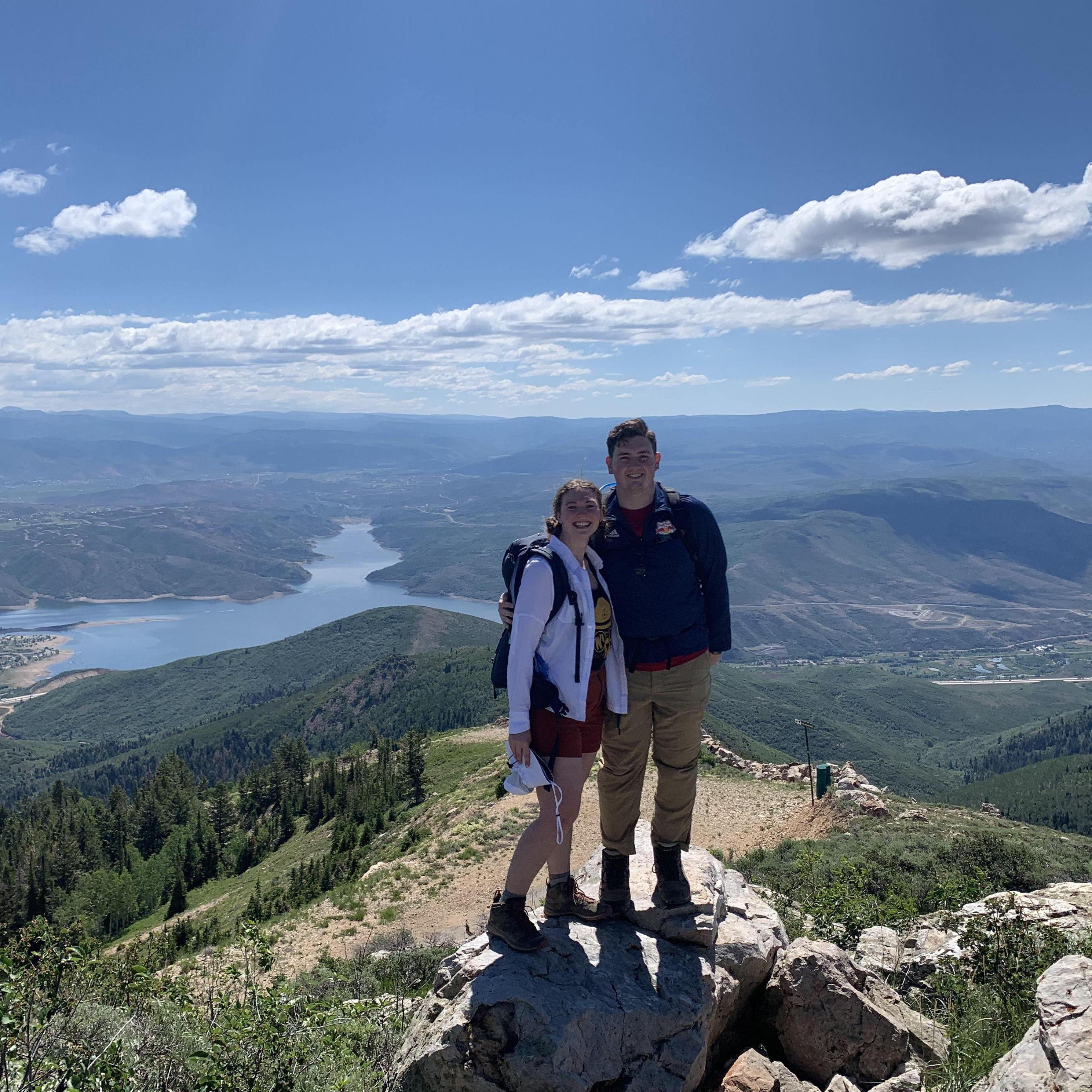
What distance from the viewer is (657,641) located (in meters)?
5.07

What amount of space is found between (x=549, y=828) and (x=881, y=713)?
165 metres

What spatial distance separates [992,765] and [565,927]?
131306 mm

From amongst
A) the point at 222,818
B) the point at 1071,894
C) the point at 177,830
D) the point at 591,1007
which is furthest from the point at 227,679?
the point at 591,1007

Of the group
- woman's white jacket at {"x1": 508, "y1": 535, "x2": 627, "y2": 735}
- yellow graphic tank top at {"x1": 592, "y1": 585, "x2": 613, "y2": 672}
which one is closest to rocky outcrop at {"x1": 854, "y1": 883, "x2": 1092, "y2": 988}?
yellow graphic tank top at {"x1": 592, "y1": 585, "x2": 613, "y2": 672}

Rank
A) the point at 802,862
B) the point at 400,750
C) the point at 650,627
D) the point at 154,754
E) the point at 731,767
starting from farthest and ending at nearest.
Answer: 1. the point at 154,754
2. the point at 400,750
3. the point at 731,767
4. the point at 802,862
5. the point at 650,627

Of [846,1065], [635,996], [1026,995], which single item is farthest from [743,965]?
[1026,995]

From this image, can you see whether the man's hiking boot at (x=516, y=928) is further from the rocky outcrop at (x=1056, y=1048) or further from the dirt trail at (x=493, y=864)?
the dirt trail at (x=493, y=864)

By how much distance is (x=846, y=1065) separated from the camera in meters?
5.03

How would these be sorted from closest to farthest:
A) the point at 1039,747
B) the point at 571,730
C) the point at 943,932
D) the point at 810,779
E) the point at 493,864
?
the point at 571,730 → the point at 943,932 → the point at 493,864 → the point at 810,779 → the point at 1039,747

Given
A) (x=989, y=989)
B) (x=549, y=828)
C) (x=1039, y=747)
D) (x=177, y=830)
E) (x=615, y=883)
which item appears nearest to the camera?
(x=549, y=828)

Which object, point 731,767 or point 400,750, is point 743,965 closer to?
point 731,767

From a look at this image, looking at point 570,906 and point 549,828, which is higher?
point 549,828

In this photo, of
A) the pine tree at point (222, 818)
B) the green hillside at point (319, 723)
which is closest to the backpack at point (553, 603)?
the pine tree at point (222, 818)

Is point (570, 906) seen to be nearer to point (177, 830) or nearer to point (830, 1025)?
point (830, 1025)
